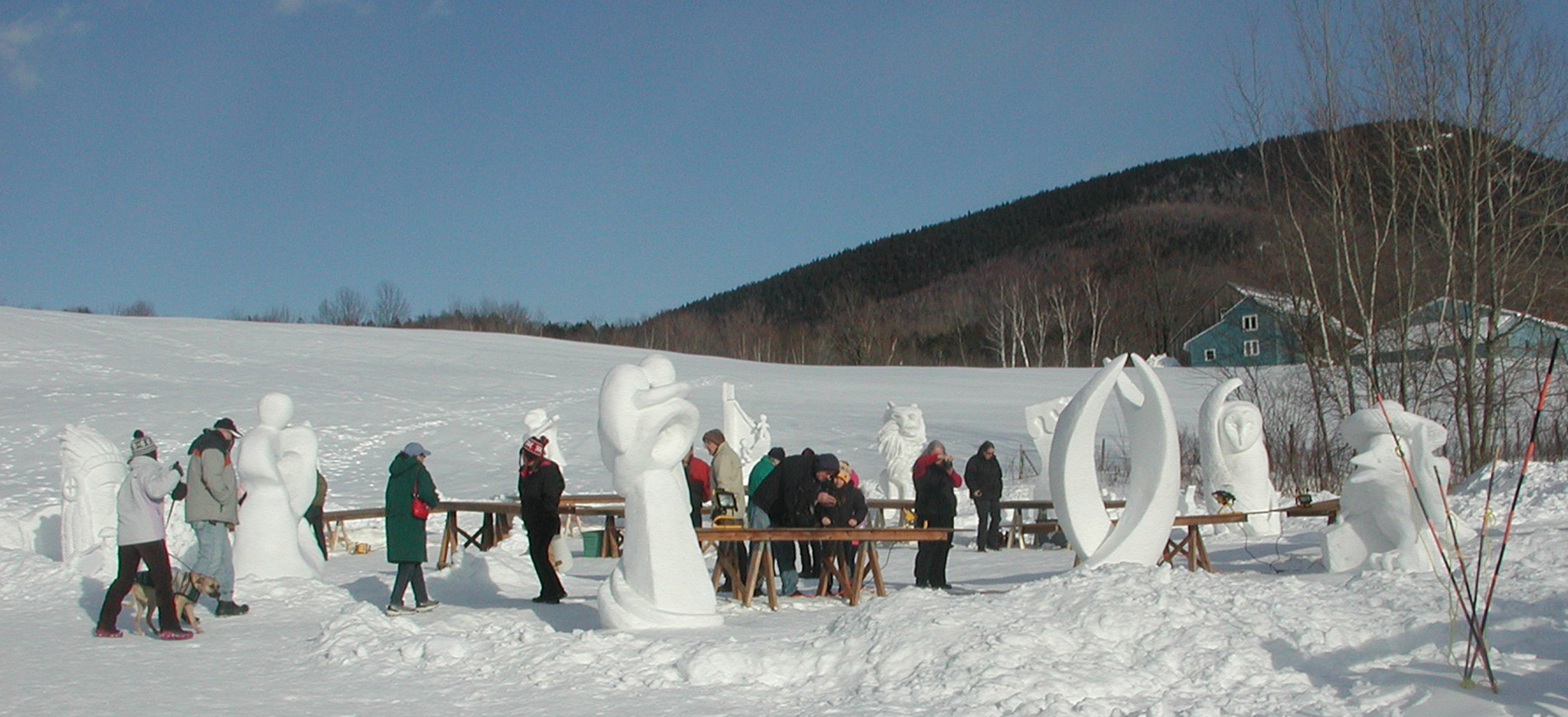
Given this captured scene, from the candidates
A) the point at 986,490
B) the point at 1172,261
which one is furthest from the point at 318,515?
the point at 1172,261

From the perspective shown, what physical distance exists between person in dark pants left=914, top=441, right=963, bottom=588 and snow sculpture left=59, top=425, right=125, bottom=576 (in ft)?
26.0

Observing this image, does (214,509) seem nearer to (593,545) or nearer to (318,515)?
(318,515)

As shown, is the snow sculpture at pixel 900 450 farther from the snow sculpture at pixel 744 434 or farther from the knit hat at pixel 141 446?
the knit hat at pixel 141 446

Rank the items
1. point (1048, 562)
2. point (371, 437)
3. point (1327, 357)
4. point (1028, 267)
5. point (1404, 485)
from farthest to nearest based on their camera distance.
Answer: point (1028, 267), point (371, 437), point (1327, 357), point (1048, 562), point (1404, 485)

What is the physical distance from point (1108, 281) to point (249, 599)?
85356 mm

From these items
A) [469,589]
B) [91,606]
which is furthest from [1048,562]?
[91,606]

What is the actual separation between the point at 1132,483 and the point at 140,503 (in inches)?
303

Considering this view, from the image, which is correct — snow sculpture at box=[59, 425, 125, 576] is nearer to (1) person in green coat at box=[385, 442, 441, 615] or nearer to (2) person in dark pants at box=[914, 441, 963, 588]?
(1) person in green coat at box=[385, 442, 441, 615]

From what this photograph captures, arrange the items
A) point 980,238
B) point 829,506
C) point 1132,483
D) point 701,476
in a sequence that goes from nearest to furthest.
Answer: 1. point 1132,483
2. point 829,506
3. point 701,476
4. point 980,238

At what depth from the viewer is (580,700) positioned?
262 inches

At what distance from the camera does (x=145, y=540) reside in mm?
8711

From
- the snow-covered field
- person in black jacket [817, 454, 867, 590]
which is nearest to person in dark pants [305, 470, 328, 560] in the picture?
the snow-covered field

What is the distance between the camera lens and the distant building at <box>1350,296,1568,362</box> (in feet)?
68.8

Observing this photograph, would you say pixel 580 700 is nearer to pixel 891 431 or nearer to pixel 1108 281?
pixel 891 431
